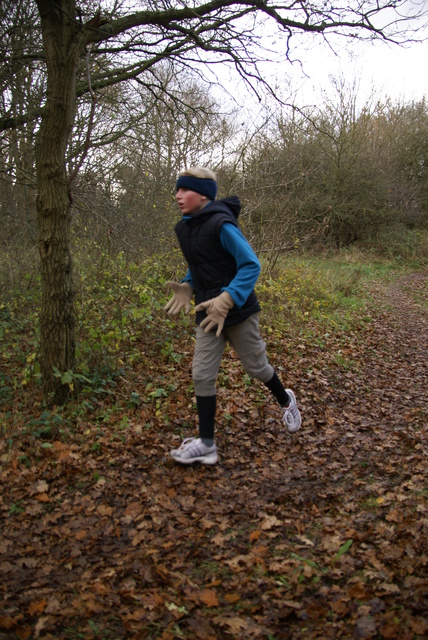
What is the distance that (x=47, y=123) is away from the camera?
161 inches

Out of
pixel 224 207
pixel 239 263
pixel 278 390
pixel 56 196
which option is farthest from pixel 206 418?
pixel 56 196

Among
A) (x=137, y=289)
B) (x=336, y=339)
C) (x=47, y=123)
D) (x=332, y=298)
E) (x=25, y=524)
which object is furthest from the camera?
(x=332, y=298)

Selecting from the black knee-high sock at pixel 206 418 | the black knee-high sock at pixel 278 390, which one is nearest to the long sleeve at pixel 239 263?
the black knee-high sock at pixel 206 418

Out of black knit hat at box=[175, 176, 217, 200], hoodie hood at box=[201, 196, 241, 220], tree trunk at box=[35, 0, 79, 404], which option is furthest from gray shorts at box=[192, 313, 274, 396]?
tree trunk at box=[35, 0, 79, 404]

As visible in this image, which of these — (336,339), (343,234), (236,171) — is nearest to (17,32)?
(236,171)

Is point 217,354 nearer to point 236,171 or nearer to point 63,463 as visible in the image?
point 63,463

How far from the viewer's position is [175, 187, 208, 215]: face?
330cm

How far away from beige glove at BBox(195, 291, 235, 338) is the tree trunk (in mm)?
1779

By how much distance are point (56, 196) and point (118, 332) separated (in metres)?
1.82

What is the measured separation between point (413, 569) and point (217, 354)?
5.89 feet

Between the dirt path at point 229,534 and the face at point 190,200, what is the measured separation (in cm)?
195

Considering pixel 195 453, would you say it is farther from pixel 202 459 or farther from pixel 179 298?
pixel 179 298

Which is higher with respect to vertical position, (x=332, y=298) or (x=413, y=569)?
(x=332, y=298)

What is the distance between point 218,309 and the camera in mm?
3098
